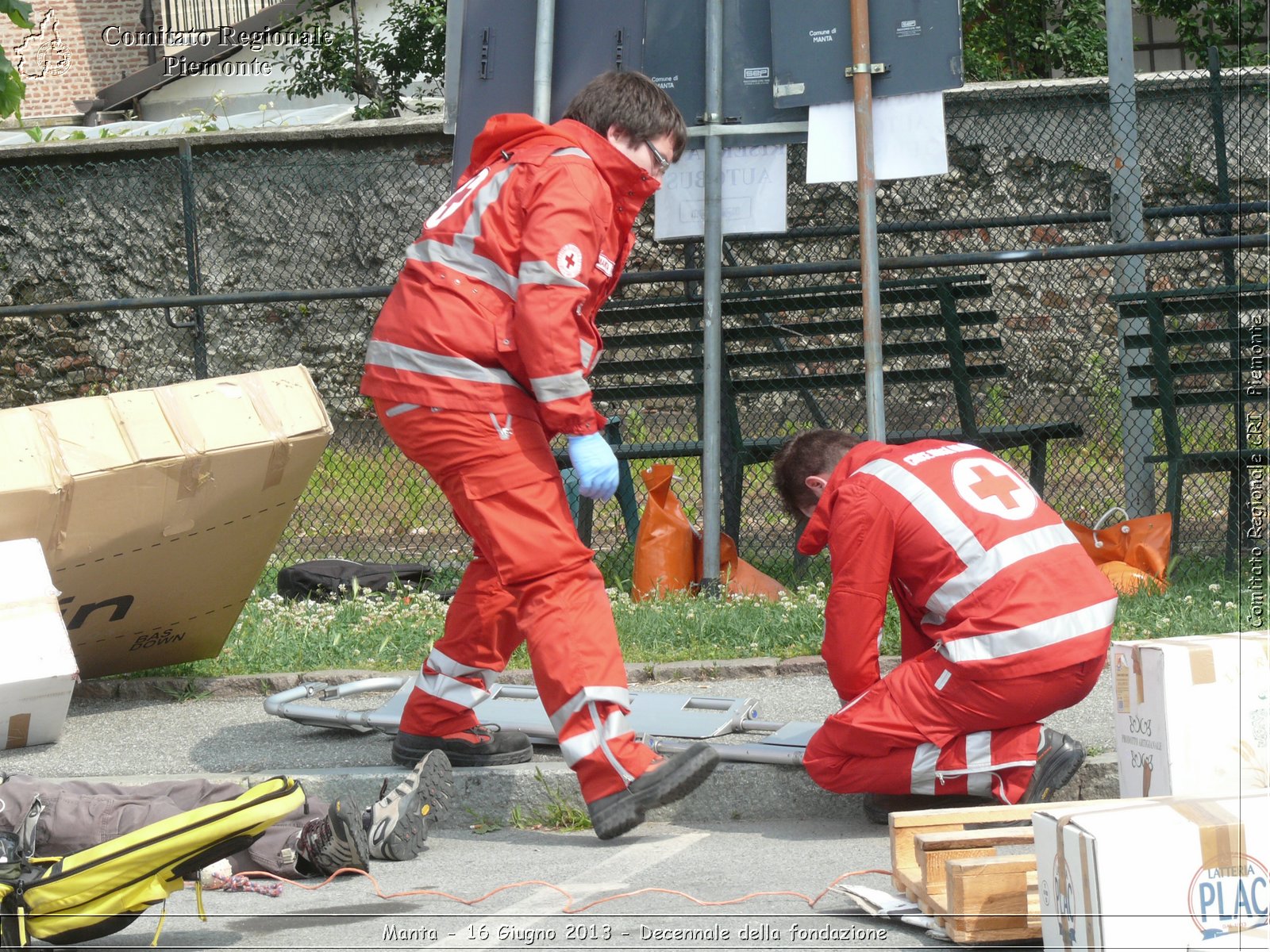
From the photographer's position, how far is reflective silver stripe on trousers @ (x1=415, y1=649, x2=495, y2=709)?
12.7 ft

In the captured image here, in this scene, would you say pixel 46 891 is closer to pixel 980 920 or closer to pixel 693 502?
pixel 980 920

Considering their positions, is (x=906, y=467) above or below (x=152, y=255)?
below

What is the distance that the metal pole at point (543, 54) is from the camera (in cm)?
594

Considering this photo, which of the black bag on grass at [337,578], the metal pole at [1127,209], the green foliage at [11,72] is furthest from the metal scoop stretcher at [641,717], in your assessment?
the green foliage at [11,72]

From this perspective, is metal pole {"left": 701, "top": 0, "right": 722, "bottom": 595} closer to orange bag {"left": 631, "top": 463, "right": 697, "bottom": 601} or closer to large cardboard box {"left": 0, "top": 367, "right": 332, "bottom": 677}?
orange bag {"left": 631, "top": 463, "right": 697, "bottom": 601}

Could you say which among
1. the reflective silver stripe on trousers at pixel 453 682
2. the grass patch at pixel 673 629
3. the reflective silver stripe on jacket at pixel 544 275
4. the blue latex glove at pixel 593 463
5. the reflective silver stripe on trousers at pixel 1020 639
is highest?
the reflective silver stripe on jacket at pixel 544 275

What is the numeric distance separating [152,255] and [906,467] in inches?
297

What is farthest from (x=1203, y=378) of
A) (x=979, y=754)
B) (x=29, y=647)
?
(x=29, y=647)

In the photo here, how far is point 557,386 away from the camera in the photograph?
133 inches

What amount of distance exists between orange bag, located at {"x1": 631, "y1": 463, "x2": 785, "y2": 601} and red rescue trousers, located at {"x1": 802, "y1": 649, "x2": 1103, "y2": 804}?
97.3 inches

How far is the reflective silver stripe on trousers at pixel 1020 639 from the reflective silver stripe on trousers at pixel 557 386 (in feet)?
3.49

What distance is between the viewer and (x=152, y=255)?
9648 millimetres

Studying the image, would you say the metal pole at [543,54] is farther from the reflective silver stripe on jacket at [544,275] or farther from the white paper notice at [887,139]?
the reflective silver stripe on jacket at [544,275]

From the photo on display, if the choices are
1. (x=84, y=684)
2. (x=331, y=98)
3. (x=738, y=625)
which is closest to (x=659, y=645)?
(x=738, y=625)
